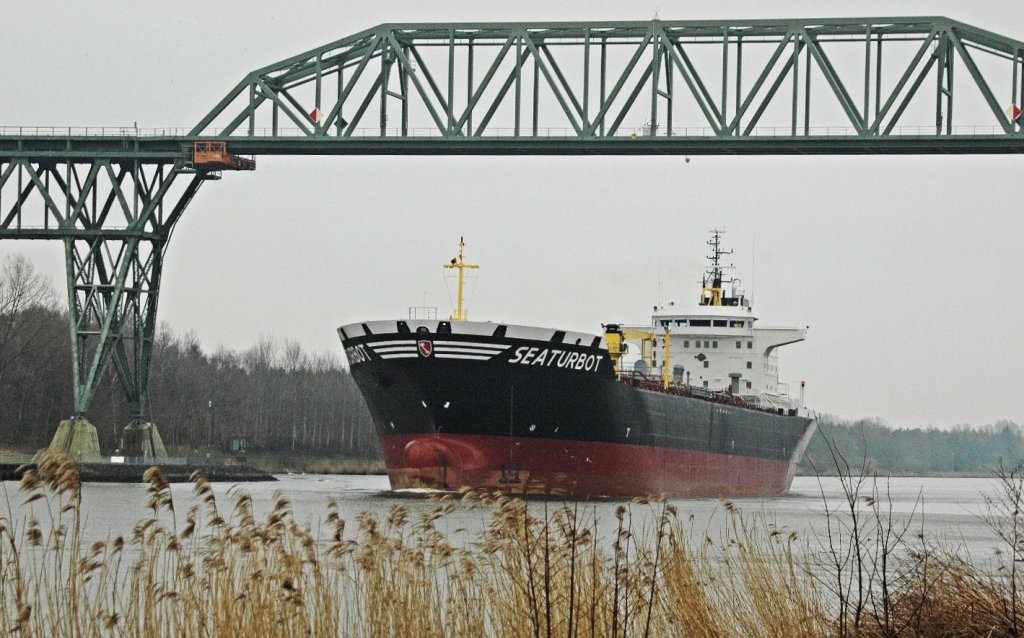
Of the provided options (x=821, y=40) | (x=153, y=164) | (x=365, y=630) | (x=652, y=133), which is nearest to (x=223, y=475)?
(x=153, y=164)

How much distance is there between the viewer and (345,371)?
105250 mm

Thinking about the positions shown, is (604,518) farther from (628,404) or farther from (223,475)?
(223,475)

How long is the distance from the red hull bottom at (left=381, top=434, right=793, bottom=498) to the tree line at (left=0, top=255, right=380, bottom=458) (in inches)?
1274

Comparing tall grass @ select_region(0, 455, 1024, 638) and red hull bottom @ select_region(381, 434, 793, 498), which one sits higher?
red hull bottom @ select_region(381, 434, 793, 498)

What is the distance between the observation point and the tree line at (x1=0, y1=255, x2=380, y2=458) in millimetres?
62031

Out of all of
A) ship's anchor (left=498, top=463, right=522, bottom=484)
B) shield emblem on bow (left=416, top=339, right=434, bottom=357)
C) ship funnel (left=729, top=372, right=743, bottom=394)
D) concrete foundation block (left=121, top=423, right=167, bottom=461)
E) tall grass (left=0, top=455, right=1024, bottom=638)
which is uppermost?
ship funnel (left=729, top=372, right=743, bottom=394)

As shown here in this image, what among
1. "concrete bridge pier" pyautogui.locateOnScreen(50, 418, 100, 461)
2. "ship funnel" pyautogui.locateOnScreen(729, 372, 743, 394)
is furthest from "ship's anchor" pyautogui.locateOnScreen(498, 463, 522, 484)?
"ship funnel" pyautogui.locateOnScreen(729, 372, 743, 394)

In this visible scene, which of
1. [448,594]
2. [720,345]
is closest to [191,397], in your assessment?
[720,345]

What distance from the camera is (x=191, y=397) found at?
8050 centimetres

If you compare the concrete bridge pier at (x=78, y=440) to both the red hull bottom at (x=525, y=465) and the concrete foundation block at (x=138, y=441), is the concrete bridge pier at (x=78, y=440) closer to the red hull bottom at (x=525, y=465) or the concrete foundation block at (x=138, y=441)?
the concrete foundation block at (x=138, y=441)

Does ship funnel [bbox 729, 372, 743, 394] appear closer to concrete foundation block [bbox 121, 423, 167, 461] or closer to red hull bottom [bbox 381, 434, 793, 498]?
red hull bottom [bbox 381, 434, 793, 498]

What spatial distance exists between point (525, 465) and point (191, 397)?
52.4 meters

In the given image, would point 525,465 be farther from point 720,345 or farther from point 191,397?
point 191,397

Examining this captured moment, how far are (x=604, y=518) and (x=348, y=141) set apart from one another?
673 inches
